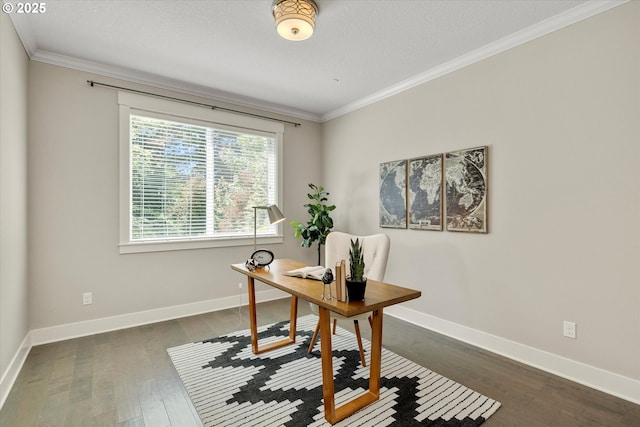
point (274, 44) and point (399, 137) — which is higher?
point (274, 44)

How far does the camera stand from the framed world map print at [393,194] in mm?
3400

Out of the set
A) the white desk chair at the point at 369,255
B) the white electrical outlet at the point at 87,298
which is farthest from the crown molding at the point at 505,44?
the white electrical outlet at the point at 87,298

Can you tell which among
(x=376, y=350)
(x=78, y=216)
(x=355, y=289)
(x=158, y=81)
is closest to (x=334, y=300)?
(x=355, y=289)

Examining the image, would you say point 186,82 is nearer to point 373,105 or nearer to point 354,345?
point 373,105

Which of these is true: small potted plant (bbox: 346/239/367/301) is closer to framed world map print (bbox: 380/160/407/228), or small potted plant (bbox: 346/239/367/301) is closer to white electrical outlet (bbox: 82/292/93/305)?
framed world map print (bbox: 380/160/407/228)

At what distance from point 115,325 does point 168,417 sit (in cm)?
177

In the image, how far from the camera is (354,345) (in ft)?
8.94

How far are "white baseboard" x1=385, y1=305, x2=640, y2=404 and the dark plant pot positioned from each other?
169 cm

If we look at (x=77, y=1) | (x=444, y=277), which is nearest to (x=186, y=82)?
(x=77, y=1)

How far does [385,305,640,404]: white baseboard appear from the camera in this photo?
200cm

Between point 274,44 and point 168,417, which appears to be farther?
point 274,44

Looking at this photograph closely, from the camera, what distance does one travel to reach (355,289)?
66.7 inches

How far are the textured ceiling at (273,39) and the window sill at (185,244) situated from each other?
172cm

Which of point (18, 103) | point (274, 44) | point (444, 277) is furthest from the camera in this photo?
point (444, 277)
